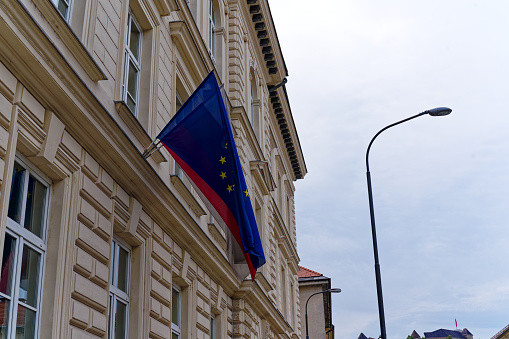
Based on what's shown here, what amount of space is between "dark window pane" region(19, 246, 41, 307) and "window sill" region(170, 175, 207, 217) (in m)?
4.93

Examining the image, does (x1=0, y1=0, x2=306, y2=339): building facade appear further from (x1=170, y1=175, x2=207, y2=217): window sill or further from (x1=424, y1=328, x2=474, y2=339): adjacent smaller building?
(x1=424, y1=328, x2=474, y2=339): adjacent smaller building

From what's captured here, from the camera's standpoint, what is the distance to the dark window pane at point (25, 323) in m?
7.37

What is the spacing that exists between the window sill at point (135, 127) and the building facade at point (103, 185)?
0.07 ft

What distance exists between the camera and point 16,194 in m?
7.72

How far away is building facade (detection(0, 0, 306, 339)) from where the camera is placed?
7477mm

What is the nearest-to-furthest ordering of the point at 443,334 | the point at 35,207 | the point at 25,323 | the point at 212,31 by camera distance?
the point at 25,323
the point at 35,207
the point at 212,31
the point at 443,334

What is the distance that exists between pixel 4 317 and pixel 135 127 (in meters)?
4.45

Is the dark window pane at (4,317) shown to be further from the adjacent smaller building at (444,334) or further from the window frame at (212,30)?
the adjacent smaller building at (444,334)

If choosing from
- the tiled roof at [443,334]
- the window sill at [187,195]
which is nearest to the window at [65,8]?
the window sill at [187,195]

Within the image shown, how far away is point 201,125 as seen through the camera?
10305 millimetres

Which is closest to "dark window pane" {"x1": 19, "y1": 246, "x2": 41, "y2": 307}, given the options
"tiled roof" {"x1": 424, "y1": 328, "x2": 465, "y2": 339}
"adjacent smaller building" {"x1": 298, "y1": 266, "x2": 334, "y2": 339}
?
"adjacent smaller building" {"x1": 298, "y1": 266, "x2": 334, "y2": 339}

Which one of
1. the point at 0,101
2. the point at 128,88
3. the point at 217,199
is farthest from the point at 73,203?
the point at 128,88

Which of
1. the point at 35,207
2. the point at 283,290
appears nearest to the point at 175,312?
the point at 35,207

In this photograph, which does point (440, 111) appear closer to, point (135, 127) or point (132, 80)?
point (132, 80)
